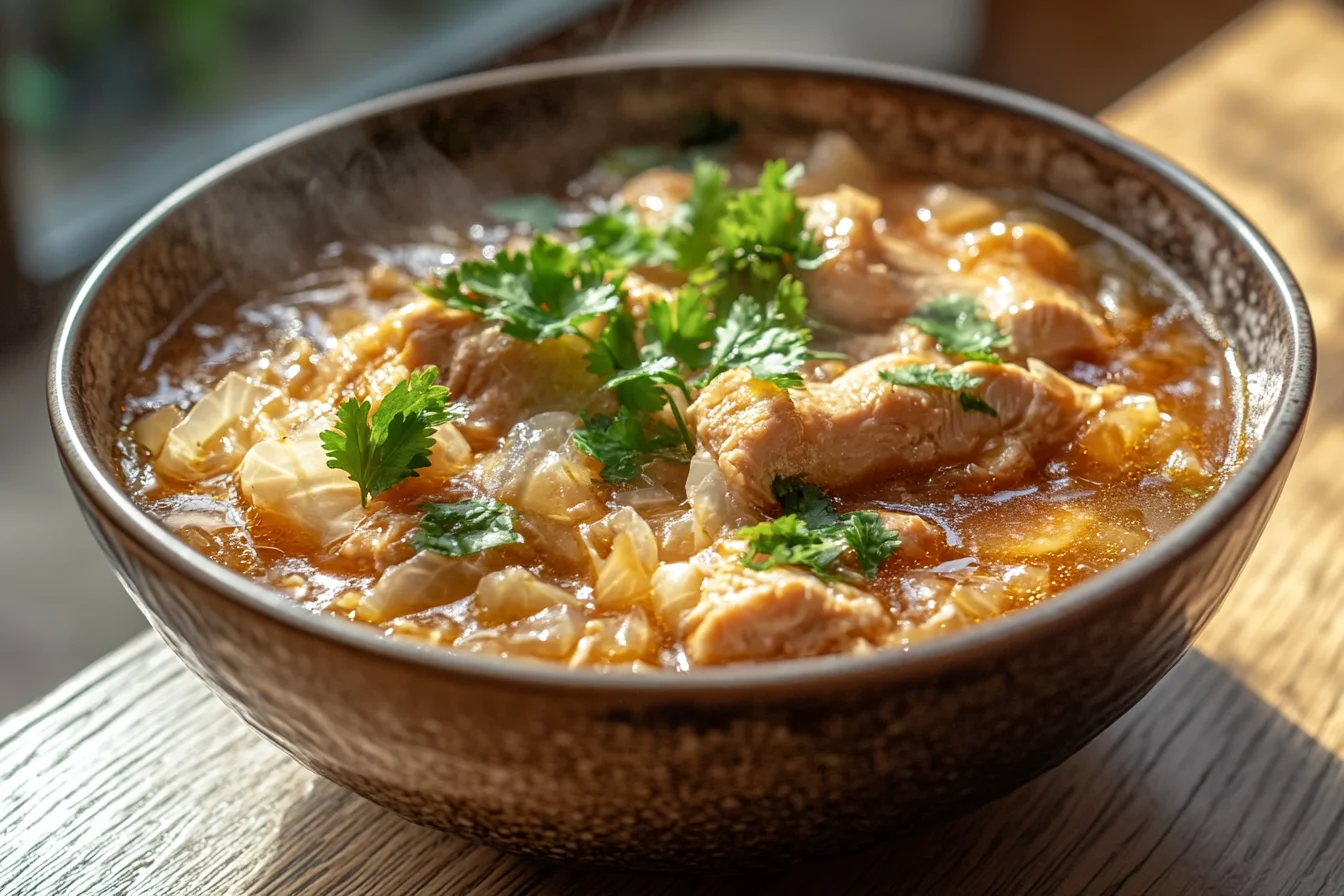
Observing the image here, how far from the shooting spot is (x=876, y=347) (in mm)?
2414

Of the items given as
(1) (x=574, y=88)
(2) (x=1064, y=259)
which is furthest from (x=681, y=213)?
(2) (x=1064, y=259)

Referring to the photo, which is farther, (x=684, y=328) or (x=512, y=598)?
(x=684, y=328)

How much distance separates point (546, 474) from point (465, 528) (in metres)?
0.15

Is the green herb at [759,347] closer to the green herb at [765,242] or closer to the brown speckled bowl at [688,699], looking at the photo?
the green herb at [765,242]

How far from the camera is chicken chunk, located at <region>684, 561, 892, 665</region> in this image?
5.67 ft

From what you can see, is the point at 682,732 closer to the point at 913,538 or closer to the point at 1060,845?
the point at 913,538

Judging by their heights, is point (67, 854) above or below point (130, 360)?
below

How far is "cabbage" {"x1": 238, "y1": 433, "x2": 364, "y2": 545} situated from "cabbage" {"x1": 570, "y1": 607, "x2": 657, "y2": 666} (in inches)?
17.1

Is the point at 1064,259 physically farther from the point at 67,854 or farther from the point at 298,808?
the point at 67,854

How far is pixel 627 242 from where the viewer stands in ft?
8.59

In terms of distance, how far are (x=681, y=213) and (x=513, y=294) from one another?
1.62 ft

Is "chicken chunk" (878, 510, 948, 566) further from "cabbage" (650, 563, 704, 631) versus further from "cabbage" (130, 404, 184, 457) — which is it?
"cabbage" (130, 404, 184, 457)

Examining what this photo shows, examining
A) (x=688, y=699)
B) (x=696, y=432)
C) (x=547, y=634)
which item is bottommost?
(x=547, y=634)

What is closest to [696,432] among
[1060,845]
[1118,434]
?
[1118,434]
